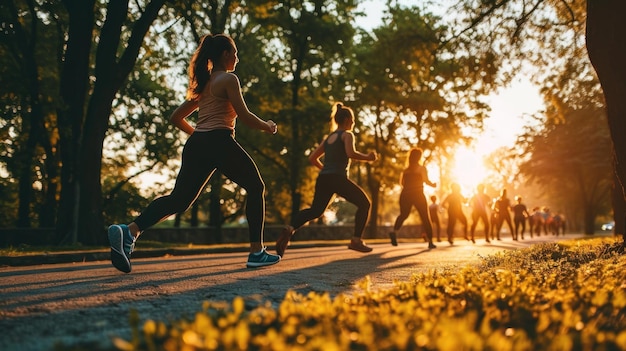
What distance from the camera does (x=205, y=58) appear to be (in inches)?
254

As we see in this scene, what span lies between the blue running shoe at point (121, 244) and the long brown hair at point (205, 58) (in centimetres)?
152

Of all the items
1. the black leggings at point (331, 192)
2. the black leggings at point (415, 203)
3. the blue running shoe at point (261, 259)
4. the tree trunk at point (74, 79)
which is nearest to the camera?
the blue running shoe at point (261, 259)

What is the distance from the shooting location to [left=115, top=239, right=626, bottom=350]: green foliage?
240cm

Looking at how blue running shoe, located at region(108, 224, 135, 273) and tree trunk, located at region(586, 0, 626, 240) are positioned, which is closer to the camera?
blue running shoe, located at region(108, 224, 135, 273)

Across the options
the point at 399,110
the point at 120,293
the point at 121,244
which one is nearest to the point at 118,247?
the point at 121,244

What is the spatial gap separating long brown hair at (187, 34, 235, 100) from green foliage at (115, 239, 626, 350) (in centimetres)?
304

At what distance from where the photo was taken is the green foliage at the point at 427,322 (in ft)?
7.88

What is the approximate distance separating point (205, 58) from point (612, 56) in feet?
16.1

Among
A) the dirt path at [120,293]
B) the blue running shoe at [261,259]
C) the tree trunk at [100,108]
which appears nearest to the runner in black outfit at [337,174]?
the dirt path at [120,293]

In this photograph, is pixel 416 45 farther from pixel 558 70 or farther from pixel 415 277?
pixel 415 277

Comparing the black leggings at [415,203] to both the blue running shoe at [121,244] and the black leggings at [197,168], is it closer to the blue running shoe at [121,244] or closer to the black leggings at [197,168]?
the black leggings at [197,168]

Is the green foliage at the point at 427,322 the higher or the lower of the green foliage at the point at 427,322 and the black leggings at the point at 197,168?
the lower

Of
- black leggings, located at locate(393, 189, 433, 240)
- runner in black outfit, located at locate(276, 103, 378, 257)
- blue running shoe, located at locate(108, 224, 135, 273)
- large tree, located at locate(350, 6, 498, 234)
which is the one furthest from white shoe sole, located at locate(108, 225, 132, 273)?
large tree, located at locate(350, 6, 498, 234)

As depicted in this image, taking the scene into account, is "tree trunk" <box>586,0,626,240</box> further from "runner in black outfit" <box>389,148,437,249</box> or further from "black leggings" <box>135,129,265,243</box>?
"runner in black outfit" <box>389,148,437,249</box>
